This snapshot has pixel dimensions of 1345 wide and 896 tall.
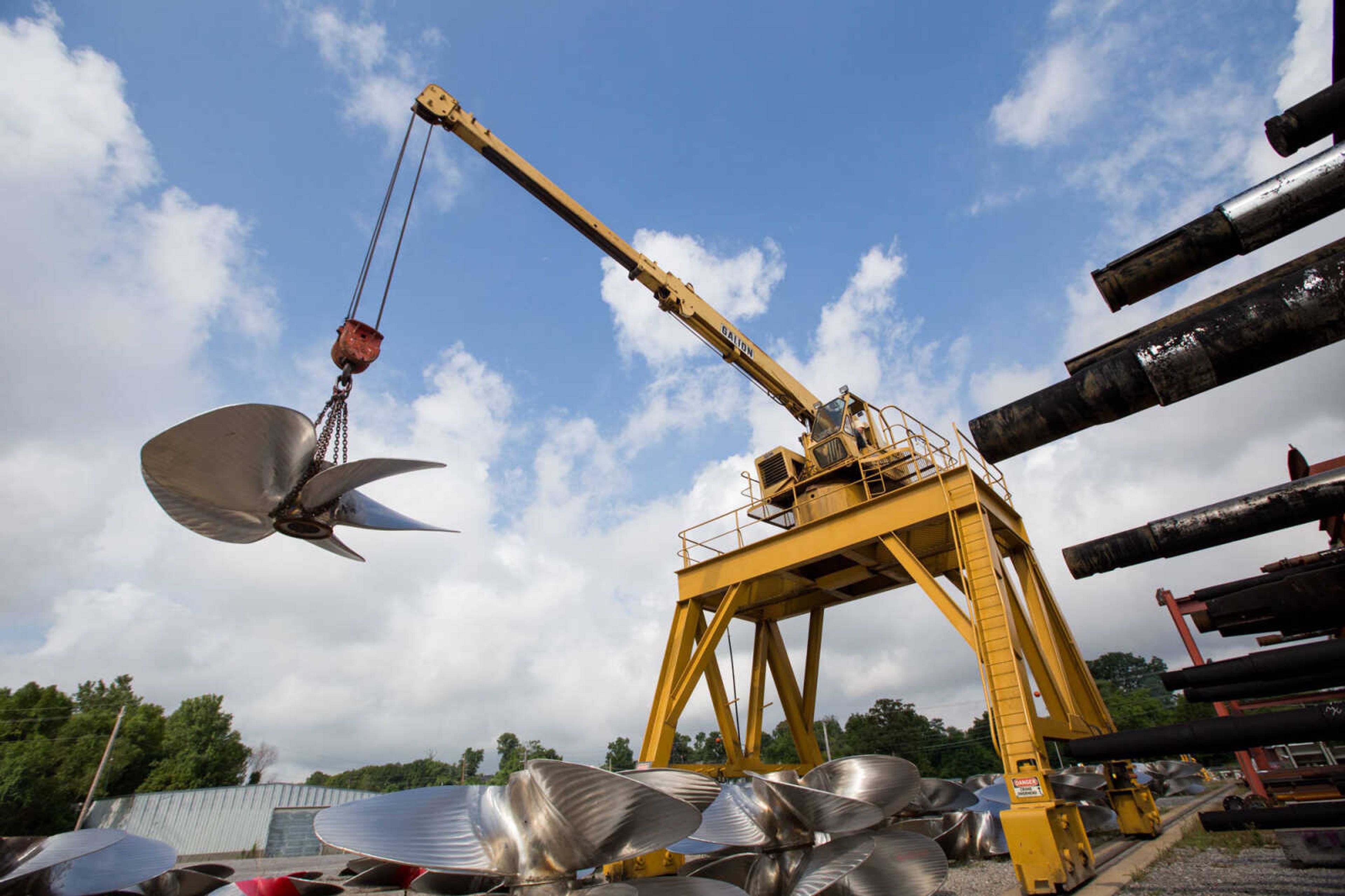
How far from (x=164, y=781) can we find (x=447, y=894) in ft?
157

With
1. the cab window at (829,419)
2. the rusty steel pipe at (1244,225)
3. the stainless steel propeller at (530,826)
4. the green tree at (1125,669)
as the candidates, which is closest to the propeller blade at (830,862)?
the stainless steel propeller at (530,826)

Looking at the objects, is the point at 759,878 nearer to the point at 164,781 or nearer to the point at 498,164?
the point at 498,164

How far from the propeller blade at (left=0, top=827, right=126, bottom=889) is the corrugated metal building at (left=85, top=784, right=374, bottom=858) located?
27.0 metres

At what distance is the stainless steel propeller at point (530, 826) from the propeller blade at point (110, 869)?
4.80 meters

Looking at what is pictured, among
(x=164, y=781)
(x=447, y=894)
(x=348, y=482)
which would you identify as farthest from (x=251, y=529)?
(x=164, y=781)

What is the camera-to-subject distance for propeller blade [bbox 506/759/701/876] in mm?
4090

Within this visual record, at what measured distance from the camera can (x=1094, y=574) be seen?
9.78ft

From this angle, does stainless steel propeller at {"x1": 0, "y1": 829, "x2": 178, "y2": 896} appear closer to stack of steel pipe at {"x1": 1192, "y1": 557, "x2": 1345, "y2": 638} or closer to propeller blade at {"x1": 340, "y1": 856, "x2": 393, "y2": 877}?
propeller blade at {"x1": 340, "y1": 856, "x2": 393, "y2": 877}

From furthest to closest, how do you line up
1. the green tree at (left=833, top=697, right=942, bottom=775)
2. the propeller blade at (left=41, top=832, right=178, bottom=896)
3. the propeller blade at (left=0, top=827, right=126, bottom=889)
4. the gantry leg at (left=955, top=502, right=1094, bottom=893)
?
the green tree at (left=833, top=697, right=942, bottom=775) < the gantry leg at (left=955, top=502, right=1094, bottom=893) < the propeller blade at (left=41, top=832, right=178, bottom=896) < the propeller blade at (left=0, top=827, right=126, bottom=889)

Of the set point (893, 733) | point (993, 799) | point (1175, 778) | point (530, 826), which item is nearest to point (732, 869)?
point (530, 826)

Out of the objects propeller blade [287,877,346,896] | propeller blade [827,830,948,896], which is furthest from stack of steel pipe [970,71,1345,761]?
propeller blade [287,877,346,896]

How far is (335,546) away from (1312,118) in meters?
9.19

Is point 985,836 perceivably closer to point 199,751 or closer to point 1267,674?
point 1267,674

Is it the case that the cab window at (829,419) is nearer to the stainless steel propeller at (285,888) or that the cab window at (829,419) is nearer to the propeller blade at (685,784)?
the propeller blade at (685,784)
